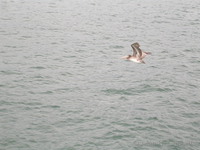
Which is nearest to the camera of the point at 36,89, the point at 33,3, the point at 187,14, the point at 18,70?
the point at 36,89

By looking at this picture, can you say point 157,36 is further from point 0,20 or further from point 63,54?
point 0,20

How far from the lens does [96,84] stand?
27.0 meters

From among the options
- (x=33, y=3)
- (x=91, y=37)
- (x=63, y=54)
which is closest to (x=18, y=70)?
(x=63, y=54)

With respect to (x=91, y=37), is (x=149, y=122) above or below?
below

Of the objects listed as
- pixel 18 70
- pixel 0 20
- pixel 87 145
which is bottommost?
pixel 87 145

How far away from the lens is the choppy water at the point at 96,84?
2002 cm

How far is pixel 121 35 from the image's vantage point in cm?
4062

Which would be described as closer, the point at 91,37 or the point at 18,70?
the point at 18,70

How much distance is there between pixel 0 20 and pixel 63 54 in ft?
48.3

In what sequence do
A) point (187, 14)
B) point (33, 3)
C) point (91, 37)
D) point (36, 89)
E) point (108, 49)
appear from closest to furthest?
1. point (36, 89)
2. point (108, 49)
3. point (91, 37)
4. point (187, 14)
5. point (33, 3)

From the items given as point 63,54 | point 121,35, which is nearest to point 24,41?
point 63,54

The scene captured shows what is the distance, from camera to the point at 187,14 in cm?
5338

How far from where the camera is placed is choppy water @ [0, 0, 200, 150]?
65.7 ft

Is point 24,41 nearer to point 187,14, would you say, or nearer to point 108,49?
point 108,49
